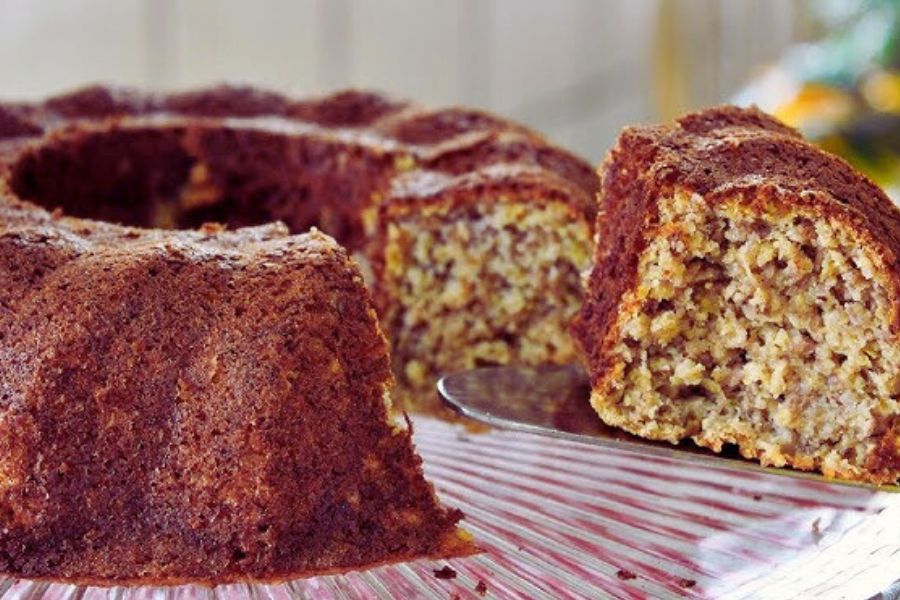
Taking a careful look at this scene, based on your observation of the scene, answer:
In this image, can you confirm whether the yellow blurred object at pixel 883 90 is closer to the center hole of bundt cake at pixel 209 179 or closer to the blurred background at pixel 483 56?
the blurred background at pixel 483 56

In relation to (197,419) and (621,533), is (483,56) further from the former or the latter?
(197,419)

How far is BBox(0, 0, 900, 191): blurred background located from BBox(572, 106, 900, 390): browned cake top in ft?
7.40

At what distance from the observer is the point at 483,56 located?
7641mm

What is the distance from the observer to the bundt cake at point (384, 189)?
325 centimetres

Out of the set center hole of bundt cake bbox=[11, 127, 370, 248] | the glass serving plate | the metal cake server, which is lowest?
the glass serving plate

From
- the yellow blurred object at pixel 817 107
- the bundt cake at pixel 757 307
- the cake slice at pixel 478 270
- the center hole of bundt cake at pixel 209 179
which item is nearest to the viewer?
the bundt cake at pixel 757 307

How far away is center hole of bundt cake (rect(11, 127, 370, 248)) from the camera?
357cm

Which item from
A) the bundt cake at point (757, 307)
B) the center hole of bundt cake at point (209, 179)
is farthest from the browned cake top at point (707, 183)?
the center hole of bundt cake at point (209, 179)

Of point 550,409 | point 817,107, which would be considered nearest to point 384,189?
point 550,409

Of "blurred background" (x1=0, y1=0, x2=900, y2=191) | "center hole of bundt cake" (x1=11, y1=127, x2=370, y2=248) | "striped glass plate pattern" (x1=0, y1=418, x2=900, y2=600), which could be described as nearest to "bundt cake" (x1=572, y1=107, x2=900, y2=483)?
"striped glass plate pattern" (x1=0, y1=418, x2=900, y2=600)

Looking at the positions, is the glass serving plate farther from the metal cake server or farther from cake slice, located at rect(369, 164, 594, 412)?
cake slice, located at rect(369, 164, 594, 412)

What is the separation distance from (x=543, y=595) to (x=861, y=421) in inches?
25.7

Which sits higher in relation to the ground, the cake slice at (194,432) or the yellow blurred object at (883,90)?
the cake slice at (194,432)

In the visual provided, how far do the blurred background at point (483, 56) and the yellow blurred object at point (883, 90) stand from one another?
0.04 ft
